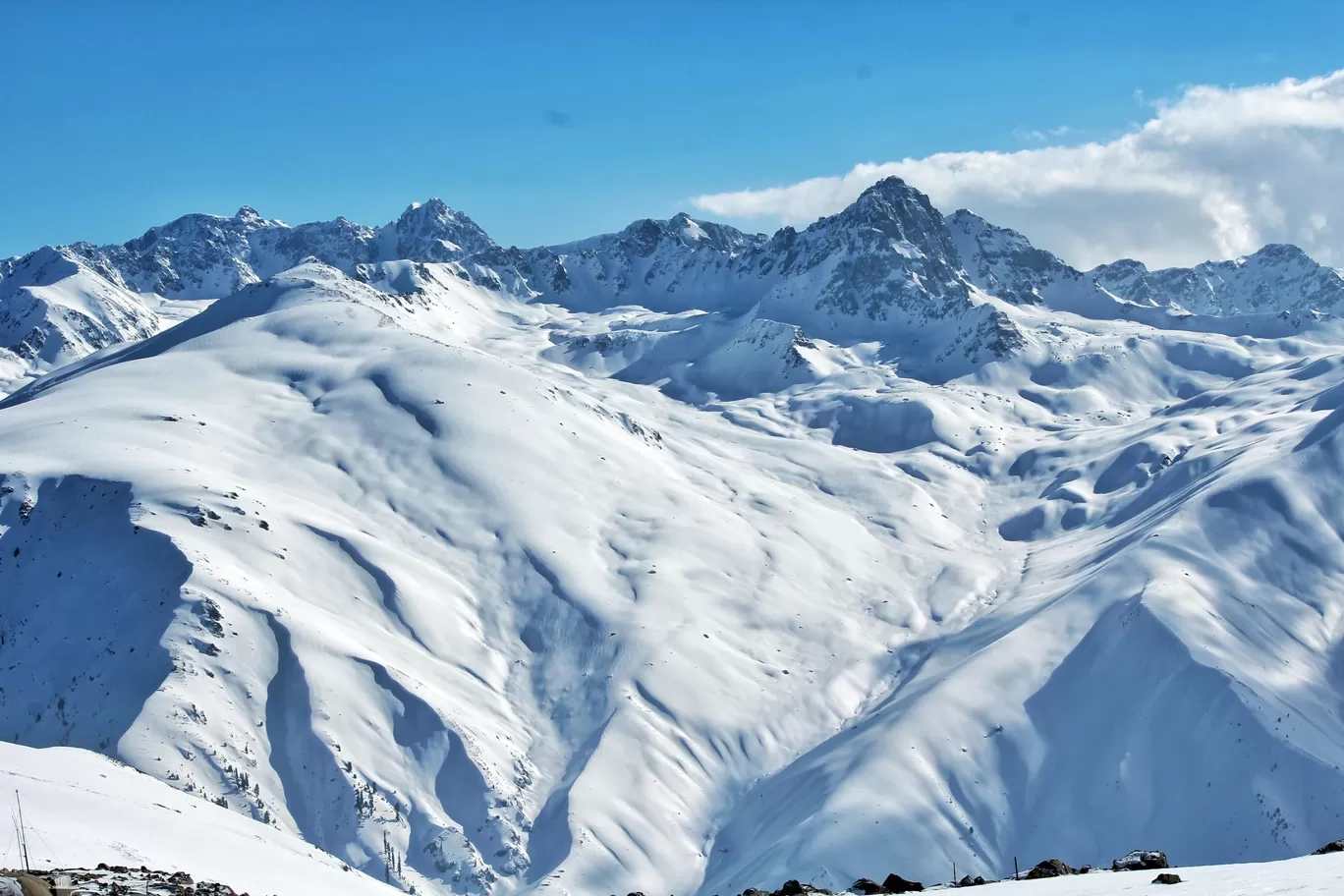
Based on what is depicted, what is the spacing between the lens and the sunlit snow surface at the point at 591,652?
303 feet

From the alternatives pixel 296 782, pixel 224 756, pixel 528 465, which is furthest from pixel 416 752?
pixel 528 465

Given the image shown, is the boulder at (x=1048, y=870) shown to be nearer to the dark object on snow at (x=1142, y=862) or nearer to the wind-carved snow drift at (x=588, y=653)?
the dark object on snow at (x=1142, y=862)

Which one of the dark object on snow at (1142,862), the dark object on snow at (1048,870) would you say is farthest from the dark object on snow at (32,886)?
the dark object on snow at (1142,862)

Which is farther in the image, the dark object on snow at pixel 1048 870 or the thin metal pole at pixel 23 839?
the dark object on snow at pixel 1048 870

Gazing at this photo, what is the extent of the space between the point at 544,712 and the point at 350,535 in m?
25.5

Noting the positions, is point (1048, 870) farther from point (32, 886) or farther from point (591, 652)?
point (591, 652)

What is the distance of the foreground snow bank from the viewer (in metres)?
29.1

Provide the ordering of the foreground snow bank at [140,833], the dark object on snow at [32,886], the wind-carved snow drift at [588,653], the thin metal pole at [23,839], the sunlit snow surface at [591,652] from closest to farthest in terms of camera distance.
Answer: the dark object on snow at [32,886], the thin metal pole at [23,839], the foreground snow bank at [140,833], the wind-carved snow drift at [588,653], the sunlit snow surface at [591,652]

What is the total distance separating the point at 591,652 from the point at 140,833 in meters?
89.7

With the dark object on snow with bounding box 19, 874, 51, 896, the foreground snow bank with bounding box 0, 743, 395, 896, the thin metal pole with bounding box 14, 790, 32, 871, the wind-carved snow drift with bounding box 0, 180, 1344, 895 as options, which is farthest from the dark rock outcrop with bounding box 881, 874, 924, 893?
the wind-carved snow drift with bounding box 0, 180, 1344, 895

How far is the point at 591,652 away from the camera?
121 m

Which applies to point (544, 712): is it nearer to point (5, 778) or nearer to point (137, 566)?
point (137, 566)

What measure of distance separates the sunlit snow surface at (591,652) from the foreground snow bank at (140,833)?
46288 millimetres

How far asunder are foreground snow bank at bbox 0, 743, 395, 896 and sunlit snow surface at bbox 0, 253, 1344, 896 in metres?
46.3
